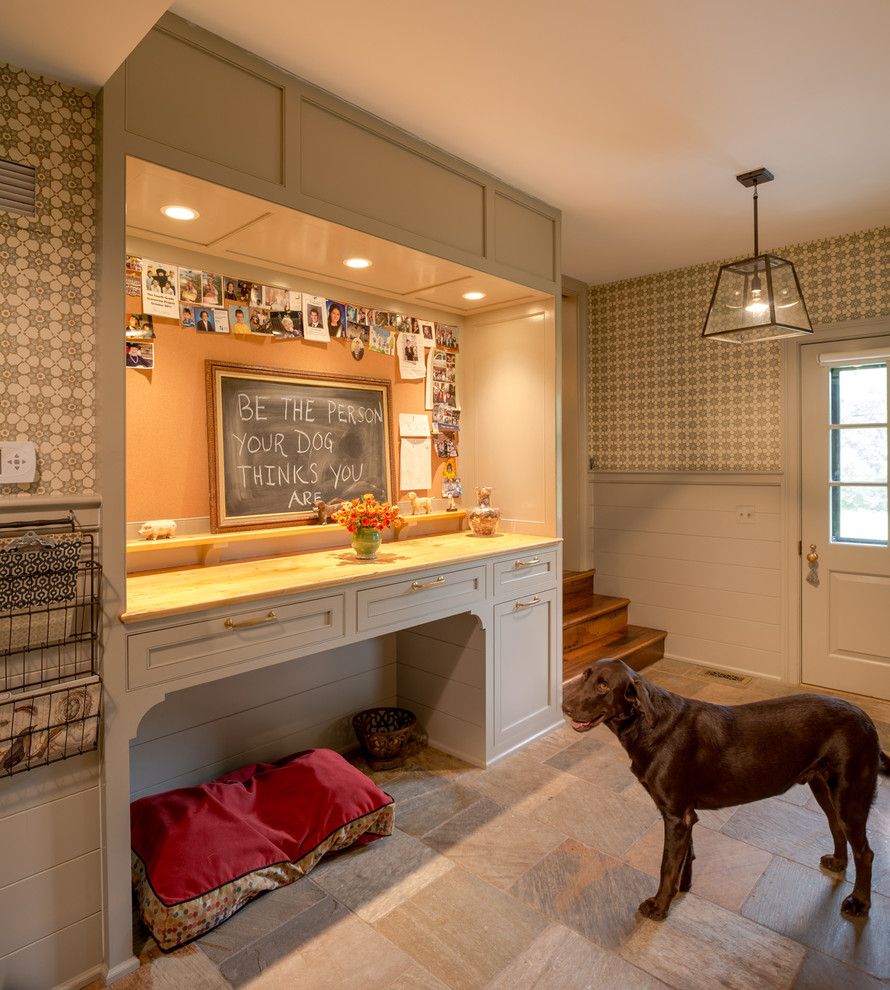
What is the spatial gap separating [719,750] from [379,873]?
3.94 feet

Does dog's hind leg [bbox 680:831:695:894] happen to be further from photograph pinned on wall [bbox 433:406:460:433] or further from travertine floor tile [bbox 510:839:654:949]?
photograph pinned on wall [bbox 433:406:460:433]

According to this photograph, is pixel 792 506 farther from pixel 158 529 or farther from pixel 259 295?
pixel 158 529

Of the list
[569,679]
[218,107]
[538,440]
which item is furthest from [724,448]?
[218,107]

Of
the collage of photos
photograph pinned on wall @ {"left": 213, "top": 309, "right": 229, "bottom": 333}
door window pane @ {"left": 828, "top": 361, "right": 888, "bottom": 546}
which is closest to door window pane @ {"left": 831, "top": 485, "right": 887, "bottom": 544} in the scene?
door window pane @ {"left": 828, "top": 361, "right": 888, "bottom": 546}

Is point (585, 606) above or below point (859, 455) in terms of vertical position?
below

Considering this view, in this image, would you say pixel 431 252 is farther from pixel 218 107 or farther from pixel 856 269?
pixel 856 269

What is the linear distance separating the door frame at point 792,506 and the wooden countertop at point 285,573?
1.68m

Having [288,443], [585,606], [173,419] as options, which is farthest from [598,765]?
[173,419]

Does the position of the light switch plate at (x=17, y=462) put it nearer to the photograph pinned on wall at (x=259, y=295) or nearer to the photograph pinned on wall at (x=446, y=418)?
the photograph pinned on wall at (x=259, y=295)

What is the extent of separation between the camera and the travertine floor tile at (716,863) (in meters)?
2.06

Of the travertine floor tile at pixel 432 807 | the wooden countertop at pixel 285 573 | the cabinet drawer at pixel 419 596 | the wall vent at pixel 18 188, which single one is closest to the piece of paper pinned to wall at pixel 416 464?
the wooden countertop at pixel 285 573

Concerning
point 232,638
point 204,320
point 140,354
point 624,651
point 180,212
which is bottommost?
point 624,651

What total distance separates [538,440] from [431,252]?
1.17m

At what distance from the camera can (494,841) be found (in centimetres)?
233
